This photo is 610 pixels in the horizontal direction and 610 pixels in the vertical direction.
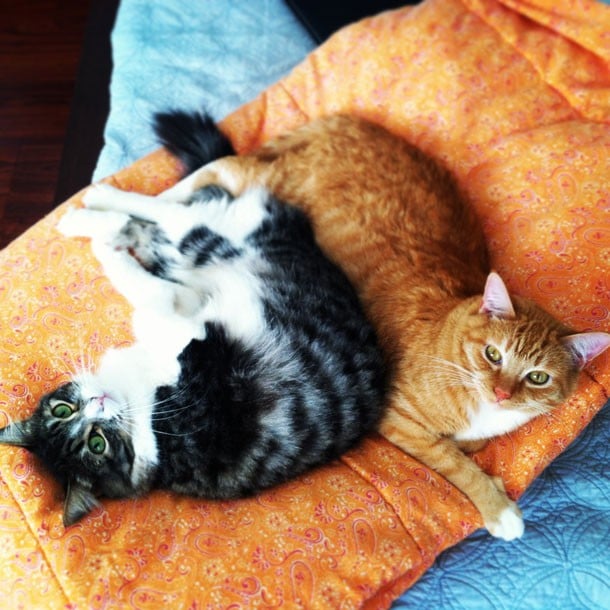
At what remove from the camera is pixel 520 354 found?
55.4 inches

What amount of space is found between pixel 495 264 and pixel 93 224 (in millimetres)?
1184

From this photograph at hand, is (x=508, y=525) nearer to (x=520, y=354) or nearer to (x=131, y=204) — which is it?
(x=520, y=354)

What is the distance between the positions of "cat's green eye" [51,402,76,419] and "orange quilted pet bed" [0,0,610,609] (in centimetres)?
12

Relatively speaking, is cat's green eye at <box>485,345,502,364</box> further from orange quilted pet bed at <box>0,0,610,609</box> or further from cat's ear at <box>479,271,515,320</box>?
orange quilted pet bed at <box>0,0,610,609</box>

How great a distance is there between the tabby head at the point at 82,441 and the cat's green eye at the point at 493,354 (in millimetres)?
878

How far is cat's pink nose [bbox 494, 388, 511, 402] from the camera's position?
4.55 feet

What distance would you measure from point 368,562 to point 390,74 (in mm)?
1548

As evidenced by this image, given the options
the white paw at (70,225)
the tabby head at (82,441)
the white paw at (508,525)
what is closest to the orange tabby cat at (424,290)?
the white paw at (508,525)

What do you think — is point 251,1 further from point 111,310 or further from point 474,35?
point 111,310

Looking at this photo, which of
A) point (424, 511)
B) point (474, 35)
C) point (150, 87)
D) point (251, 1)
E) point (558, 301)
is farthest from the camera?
point (251, 1)

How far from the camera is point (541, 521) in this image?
1492 millimetres

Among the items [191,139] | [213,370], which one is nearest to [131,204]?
[191,139]

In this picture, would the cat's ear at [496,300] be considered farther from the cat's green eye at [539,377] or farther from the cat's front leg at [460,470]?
the cat's front leg at [460,470]

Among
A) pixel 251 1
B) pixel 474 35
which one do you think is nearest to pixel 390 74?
pixel 474 35
